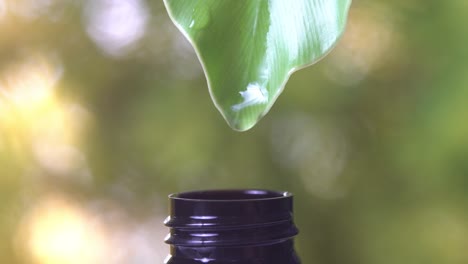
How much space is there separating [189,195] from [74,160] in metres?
0.28

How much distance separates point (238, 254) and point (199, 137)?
0.89ft

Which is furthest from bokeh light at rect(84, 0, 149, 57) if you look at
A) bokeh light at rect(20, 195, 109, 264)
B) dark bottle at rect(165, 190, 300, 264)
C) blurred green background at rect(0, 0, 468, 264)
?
dark bottle at rect(165, 190, 300, 264)

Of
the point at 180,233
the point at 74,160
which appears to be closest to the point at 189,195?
the point at 180,233

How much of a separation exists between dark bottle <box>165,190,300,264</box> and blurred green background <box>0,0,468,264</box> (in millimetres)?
246

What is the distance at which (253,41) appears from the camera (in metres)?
0.29

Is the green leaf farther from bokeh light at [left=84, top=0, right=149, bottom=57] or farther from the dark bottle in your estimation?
bokeh light at [left=84, top=0, right=149, bottom=57]

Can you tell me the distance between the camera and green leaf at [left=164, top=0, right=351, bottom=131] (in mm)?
283

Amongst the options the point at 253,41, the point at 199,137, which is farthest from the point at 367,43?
the point at 253,41

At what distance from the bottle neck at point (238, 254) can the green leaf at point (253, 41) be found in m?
0.09

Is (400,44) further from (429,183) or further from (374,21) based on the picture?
(429,183)

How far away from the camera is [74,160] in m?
0.61

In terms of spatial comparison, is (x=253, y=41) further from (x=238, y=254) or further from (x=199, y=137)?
(x=199, y=137)

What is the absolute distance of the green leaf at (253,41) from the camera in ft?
0.93

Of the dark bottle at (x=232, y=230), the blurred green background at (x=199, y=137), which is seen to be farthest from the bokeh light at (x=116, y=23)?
the dark bottle at (x=232, y=230)
